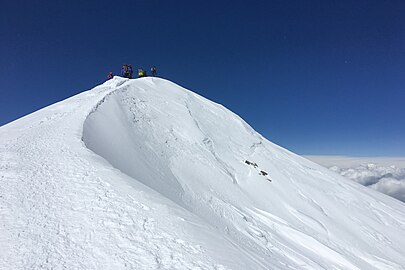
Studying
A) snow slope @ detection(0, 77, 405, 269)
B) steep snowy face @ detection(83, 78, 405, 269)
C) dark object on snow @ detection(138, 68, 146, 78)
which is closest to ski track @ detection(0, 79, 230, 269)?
snow slope @ detection(0, 77, 405, 269)

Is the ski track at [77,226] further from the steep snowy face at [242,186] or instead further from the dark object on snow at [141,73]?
the dark object on snow at [141,73]

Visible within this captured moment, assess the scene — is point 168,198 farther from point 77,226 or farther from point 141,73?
point 141,73

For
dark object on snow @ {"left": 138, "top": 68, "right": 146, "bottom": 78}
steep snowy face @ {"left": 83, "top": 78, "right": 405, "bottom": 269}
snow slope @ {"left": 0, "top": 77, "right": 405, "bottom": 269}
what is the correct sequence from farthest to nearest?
dark object on snow @ {"left": 138, "top": 68, "right": 146, "bottom": 78} < steep snowy face @ {"left": 83, "top": 78, "right": 405, "bottom": 269} < snow slope @ {"left": 0, "top": 77, "right": 405, "bottom": 269}

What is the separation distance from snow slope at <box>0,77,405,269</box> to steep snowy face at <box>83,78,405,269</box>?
93 mm

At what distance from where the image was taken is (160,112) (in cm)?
1914

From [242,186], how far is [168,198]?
7596mm

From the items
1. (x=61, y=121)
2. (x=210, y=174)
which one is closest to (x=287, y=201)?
(x=210, y=174)

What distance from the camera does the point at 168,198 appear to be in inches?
331

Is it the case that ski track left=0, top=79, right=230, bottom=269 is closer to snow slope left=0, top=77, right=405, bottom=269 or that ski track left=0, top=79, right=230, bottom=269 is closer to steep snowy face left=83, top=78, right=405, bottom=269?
snow slope left=0, top=77, right=405, bottom=269

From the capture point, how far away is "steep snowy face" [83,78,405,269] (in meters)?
10.1

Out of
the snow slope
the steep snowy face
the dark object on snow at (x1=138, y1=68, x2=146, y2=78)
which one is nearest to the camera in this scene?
the snow slope

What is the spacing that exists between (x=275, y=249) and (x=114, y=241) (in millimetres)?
7201

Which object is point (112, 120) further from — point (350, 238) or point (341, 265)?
point (350, 238)

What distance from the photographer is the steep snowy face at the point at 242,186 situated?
396 inches
